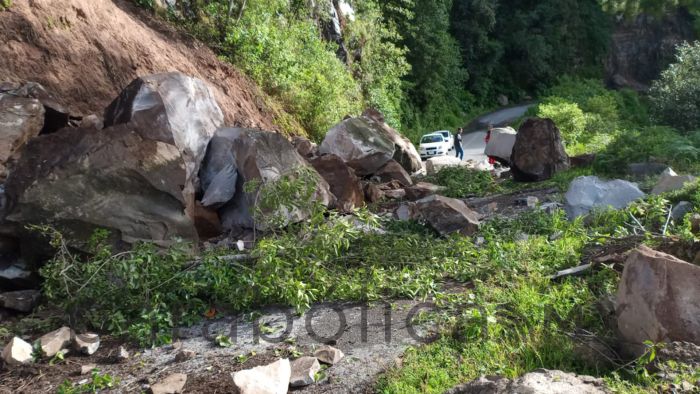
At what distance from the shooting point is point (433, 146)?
25.2 meters

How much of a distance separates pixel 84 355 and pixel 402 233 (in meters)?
3.86

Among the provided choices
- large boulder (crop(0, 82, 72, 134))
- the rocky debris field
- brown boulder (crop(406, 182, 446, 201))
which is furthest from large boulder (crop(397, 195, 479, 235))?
large boulder (crop(0, 82, 72, 134))

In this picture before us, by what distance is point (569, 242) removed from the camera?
762 cm

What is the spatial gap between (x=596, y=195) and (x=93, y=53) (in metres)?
8.20

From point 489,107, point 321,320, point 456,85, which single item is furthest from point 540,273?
point 489,107

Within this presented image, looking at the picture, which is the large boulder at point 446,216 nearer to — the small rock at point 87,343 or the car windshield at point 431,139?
the small rock at point 87,343

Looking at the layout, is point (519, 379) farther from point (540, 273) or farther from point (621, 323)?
point (540, 273)

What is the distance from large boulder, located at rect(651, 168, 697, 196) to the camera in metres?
9.33

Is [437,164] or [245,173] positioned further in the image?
[437,164]

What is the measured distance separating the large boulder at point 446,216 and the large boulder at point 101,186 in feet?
9.28

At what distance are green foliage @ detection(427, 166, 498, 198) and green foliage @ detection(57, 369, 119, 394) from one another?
7.79 metres

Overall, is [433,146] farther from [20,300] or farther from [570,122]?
[20,300]

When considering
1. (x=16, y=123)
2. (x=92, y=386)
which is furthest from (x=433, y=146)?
(x=92, y=386)

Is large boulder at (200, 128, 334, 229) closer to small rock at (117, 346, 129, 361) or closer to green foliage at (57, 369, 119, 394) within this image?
small rock at (117, 346, 129, 361)
